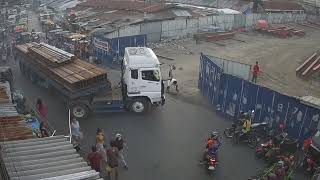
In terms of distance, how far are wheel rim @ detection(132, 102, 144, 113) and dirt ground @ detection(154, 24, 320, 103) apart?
3902 mm

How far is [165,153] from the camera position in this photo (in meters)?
17.1

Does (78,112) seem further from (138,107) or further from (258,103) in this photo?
(258,103)

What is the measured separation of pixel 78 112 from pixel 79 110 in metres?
0.12

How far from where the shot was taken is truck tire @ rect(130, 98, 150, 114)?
20781 mm

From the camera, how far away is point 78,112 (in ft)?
66.3

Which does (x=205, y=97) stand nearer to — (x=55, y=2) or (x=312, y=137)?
(x=312, y=137)

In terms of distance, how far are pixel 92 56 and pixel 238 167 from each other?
62.1 ft

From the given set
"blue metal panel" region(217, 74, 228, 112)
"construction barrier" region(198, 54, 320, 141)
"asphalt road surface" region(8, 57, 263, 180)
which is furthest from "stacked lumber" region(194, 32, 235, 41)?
"blue metal panel" region(217, 74, 228, 112)

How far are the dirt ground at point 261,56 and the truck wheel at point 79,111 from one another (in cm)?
644

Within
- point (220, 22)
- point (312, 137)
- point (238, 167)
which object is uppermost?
point (220, 22)

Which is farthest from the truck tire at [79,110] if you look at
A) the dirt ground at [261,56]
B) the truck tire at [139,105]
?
the dirt ground at [261,56]

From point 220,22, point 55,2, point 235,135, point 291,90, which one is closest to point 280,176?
point 235,135

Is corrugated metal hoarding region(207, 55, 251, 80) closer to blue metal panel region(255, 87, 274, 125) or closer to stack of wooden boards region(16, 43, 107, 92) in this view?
blue metal panel region(255, 87, 274, 125)

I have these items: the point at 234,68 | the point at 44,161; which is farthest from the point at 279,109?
the point at 44,161
